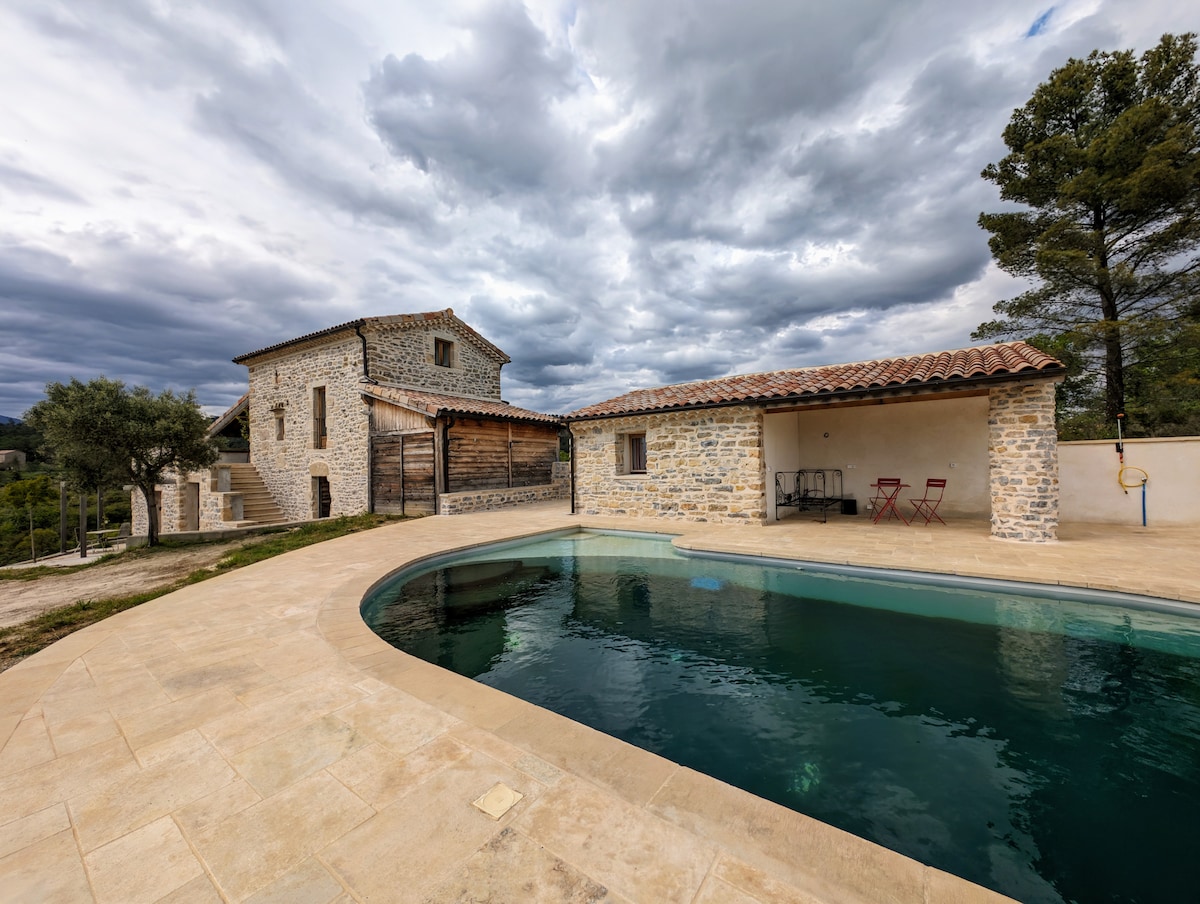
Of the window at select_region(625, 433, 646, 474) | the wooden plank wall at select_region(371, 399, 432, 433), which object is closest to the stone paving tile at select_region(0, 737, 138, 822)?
the window at select_region(625, 433, 646, 474)

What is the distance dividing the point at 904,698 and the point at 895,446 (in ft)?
29.0

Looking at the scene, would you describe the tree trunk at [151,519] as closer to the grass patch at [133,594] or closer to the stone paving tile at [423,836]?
the grass patch at [133,594]

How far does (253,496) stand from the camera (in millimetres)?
16719

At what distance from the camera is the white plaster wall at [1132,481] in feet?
25.8

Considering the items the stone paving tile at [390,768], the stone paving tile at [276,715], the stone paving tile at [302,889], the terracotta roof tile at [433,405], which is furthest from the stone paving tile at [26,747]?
the terracotta roof tile at [433,405]

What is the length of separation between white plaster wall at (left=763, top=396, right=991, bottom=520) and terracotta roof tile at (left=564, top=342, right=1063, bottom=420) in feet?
3.47

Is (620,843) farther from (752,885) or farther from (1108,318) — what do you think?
(1108,318)

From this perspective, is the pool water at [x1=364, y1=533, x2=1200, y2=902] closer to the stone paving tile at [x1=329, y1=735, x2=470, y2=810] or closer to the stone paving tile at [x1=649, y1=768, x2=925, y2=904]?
the stone paving tile at [x1=649, y1=768, x2=925, y2=904]

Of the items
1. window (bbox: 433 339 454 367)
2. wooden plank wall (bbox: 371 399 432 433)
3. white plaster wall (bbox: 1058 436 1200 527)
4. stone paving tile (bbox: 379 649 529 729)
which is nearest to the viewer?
stone paving tile (bbox: 379 649 529 729)

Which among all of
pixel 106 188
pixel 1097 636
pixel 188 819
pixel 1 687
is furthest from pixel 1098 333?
pixel 106 188

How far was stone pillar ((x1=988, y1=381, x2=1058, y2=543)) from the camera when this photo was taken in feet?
22.6

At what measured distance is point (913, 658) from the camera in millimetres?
4000

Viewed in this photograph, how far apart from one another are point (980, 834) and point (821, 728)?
948 mm

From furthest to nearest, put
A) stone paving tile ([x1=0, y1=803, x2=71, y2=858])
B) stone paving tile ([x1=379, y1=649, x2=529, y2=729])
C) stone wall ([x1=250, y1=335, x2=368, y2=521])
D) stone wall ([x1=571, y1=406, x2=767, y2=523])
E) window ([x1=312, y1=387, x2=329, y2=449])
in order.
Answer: window ([x1=312, y1=387, x2=329, y2=449]) → stone wall ([x1=250, y1=335, x2=368, y2=521]) → stone wall ([x1=571, y1=406, x2=767, y2=523]) → stone paving tile ([x1=379, y1=649, x2=529, y2=729]) → stone paving tile ([x1=0, y1=803, x2=71, y2=858])
